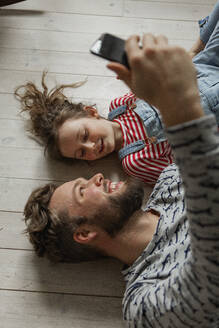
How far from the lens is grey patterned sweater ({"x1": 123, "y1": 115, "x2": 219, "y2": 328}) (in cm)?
57

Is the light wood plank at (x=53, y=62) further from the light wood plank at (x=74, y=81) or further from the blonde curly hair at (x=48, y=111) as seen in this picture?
the blonde curly hair at (x=48, y=111)

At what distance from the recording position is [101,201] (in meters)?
1.09

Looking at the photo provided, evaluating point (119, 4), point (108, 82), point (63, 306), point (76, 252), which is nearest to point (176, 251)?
point (76, 252)

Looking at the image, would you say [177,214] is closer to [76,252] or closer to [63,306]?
[76,252]

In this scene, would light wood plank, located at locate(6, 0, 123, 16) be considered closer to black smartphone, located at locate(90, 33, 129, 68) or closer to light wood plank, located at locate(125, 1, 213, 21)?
light wood plank, located at locate(125, 1, 213, 21)

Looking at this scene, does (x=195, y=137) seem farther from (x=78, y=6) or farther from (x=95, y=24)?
(x=78, y=6)

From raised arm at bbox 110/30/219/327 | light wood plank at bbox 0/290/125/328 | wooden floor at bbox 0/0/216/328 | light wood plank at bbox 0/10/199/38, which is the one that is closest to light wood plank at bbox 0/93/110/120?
wooden floor at bbox 0/0/216/328

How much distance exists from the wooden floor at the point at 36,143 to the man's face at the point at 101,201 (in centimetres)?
27

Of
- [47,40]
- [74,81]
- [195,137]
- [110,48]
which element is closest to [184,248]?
[195,137]

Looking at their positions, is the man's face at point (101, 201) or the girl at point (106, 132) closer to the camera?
the man's face at point (101, 201)

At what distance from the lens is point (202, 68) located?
146cm

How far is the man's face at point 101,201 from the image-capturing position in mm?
1087

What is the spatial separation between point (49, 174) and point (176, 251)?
0.72 meters

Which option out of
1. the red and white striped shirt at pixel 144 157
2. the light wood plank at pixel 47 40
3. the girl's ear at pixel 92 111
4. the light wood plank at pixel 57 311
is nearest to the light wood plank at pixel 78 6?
the light wood plank at pixel 47 40
